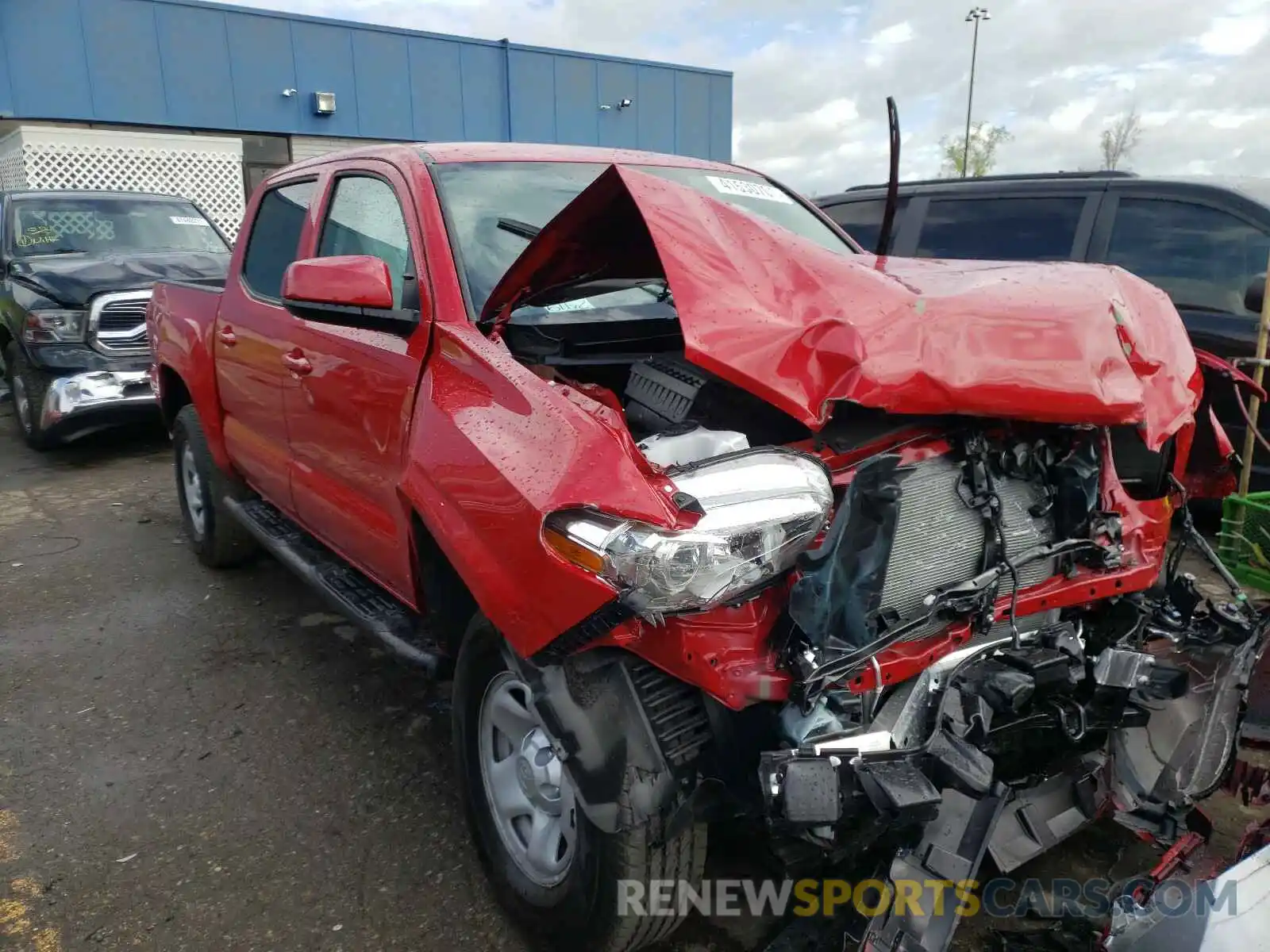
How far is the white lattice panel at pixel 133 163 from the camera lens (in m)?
14.2

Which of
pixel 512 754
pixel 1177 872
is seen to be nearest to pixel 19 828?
pixel 512 754

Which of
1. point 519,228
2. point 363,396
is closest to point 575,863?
point 363,396

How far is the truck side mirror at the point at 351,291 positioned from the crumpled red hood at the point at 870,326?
1.44ft

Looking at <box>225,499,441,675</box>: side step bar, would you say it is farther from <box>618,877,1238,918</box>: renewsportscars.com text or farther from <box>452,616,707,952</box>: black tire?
<box>618,877,1238,918</box>: renewsportscars.com text

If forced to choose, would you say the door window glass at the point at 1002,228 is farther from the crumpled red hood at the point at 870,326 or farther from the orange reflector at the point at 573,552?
the orange reflector at the point at 573,552

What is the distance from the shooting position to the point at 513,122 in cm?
1953

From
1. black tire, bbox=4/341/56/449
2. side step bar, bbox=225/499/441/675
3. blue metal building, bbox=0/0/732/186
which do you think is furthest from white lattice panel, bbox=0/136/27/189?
side step bar, bbox=225/499/441/675

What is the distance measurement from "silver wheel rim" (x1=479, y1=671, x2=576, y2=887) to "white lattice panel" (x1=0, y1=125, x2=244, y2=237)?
1346 cm

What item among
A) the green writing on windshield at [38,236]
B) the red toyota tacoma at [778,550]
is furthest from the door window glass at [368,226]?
the green writing on windshield at [38,236]

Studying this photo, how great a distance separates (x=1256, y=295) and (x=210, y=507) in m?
5.27

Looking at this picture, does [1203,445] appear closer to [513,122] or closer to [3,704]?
[3,704]

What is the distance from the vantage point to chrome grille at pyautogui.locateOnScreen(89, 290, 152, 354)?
712 cm

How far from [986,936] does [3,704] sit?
11.8 ft

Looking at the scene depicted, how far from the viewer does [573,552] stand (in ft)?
6.01
